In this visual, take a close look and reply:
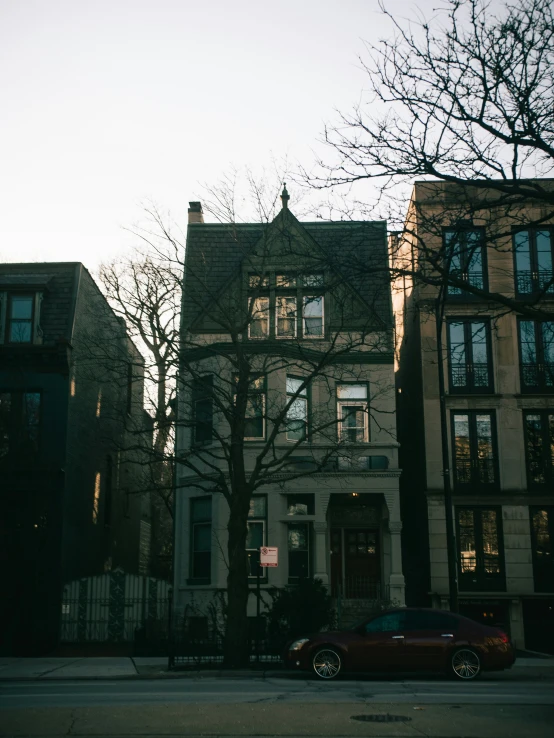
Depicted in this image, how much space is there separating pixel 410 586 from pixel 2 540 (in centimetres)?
1445

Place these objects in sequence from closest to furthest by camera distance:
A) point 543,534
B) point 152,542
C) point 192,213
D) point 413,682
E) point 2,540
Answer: point 413,682
point 2,540
point 543,534
point 192,213
point 152,542

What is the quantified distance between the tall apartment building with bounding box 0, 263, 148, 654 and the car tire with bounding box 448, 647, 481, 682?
1125cm

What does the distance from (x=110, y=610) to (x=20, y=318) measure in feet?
34.1

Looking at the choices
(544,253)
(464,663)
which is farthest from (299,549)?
(544,253)

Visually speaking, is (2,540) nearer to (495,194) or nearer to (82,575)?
(82,575)

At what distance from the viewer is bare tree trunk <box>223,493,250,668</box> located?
2039 cm

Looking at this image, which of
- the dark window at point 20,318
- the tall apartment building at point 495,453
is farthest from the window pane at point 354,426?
the dark window at point 20,318

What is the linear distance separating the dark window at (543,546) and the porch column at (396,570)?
4580 millimetres

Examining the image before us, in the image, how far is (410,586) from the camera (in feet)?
102

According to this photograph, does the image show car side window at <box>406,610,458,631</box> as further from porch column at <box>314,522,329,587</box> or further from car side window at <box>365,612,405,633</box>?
porch column at <box>314,522,329,587</box>

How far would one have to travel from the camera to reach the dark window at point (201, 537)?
92.2 feet

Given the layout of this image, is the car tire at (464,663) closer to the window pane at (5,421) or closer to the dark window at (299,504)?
the dark window at (299,504)

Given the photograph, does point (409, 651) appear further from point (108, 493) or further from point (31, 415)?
point (108, 493)

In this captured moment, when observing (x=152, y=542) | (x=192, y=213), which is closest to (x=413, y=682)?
(x=192, y=213)
